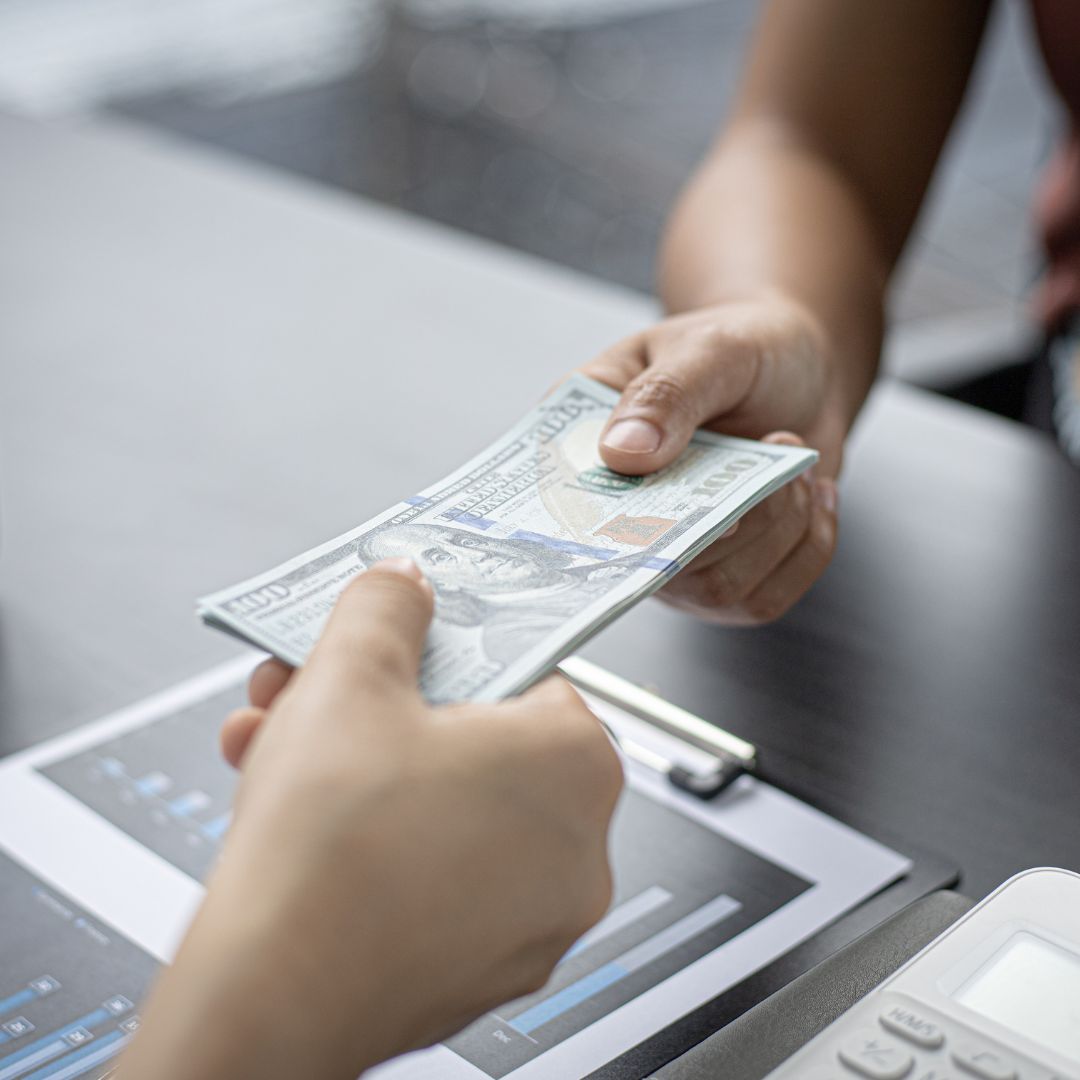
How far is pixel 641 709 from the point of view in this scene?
668 mm

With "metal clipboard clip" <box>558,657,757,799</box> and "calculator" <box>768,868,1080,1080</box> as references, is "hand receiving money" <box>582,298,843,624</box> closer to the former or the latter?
"metal clipboard clip" <box>558,657,757,799</box>

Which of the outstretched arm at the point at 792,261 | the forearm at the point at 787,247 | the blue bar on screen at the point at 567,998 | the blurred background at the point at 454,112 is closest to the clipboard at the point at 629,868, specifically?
the blue bar on screen at the point at 567,998

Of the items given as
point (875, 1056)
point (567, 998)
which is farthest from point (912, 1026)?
point (567, 998)

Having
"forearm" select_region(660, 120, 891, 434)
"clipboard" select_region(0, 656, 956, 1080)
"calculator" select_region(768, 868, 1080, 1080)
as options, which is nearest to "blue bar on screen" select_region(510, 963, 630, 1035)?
"clipboard" select_region(0, 656, 956, 1080)

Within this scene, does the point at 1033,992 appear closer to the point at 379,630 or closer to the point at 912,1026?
the point at 912,1026

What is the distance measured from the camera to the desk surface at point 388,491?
0.66 meters

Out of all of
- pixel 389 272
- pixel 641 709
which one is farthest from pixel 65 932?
pixel 389 272

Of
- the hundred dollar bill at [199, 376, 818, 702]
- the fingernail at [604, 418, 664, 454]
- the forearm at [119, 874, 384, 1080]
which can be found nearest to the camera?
the forearm at [119, 874, 384, 1080]

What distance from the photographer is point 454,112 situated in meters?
3.08

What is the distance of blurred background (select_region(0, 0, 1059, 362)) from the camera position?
3023mm

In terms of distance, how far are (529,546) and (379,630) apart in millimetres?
175

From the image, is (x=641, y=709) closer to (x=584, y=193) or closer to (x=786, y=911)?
(x=786, y=911)

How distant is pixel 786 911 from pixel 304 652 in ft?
0.77

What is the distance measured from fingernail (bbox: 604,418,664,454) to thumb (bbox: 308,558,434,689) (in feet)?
0.67
